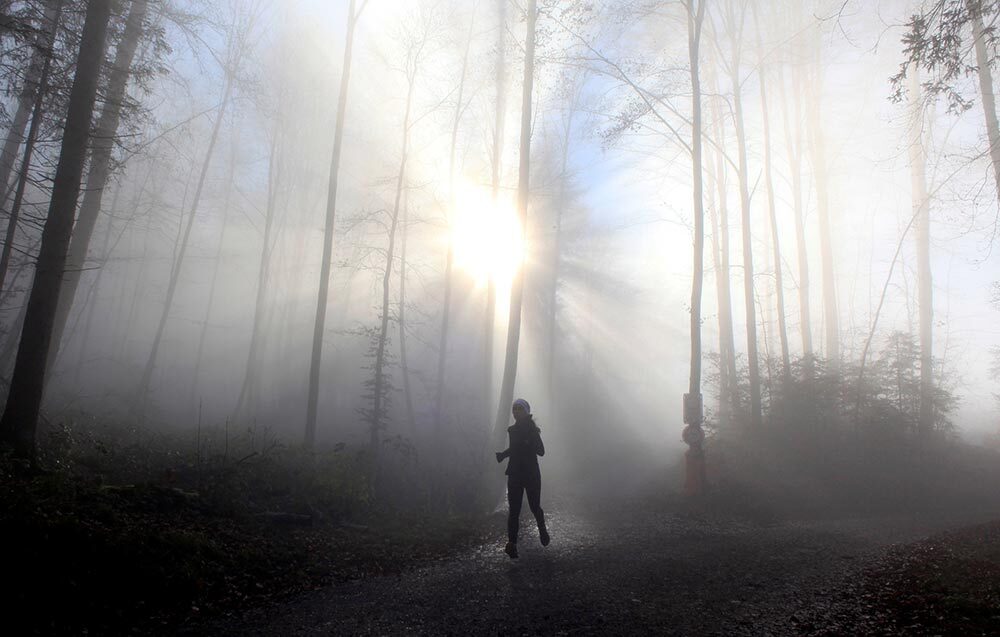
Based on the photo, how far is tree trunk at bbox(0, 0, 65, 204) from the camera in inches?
341

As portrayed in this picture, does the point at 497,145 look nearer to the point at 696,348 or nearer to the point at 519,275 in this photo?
the point at 519,275

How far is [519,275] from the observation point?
1353 cm

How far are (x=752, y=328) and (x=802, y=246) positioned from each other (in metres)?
7.74

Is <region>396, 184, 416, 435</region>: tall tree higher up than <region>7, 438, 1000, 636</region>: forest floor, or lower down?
higher up

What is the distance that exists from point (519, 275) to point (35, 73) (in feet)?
37.3

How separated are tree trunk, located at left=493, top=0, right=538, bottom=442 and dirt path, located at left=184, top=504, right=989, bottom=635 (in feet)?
15.0

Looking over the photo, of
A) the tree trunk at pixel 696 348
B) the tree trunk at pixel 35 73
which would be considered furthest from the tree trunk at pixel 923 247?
the tree trunk at pixel 35 73

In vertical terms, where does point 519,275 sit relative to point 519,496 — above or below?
above

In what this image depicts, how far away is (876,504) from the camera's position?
11039 mm

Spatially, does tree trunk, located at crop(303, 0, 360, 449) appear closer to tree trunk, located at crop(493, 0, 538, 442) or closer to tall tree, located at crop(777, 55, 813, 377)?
tree trunk, located at crop(493, 0, 538, 442)

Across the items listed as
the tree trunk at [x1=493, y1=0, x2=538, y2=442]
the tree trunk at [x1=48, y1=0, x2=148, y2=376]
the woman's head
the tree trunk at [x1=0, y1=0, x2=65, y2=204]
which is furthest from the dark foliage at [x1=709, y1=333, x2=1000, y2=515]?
the tree trunk at [x1=0, y1=0, x2=65, y2=204]

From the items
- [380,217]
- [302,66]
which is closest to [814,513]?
[380,217]

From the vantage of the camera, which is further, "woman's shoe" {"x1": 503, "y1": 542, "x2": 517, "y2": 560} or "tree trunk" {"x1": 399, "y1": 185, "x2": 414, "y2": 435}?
"tree trunk" {"x1": 399, "y1": 185, "x2": 414, "y2": 435}

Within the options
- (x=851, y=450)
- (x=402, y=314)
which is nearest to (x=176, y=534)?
(x=402, y=314)
